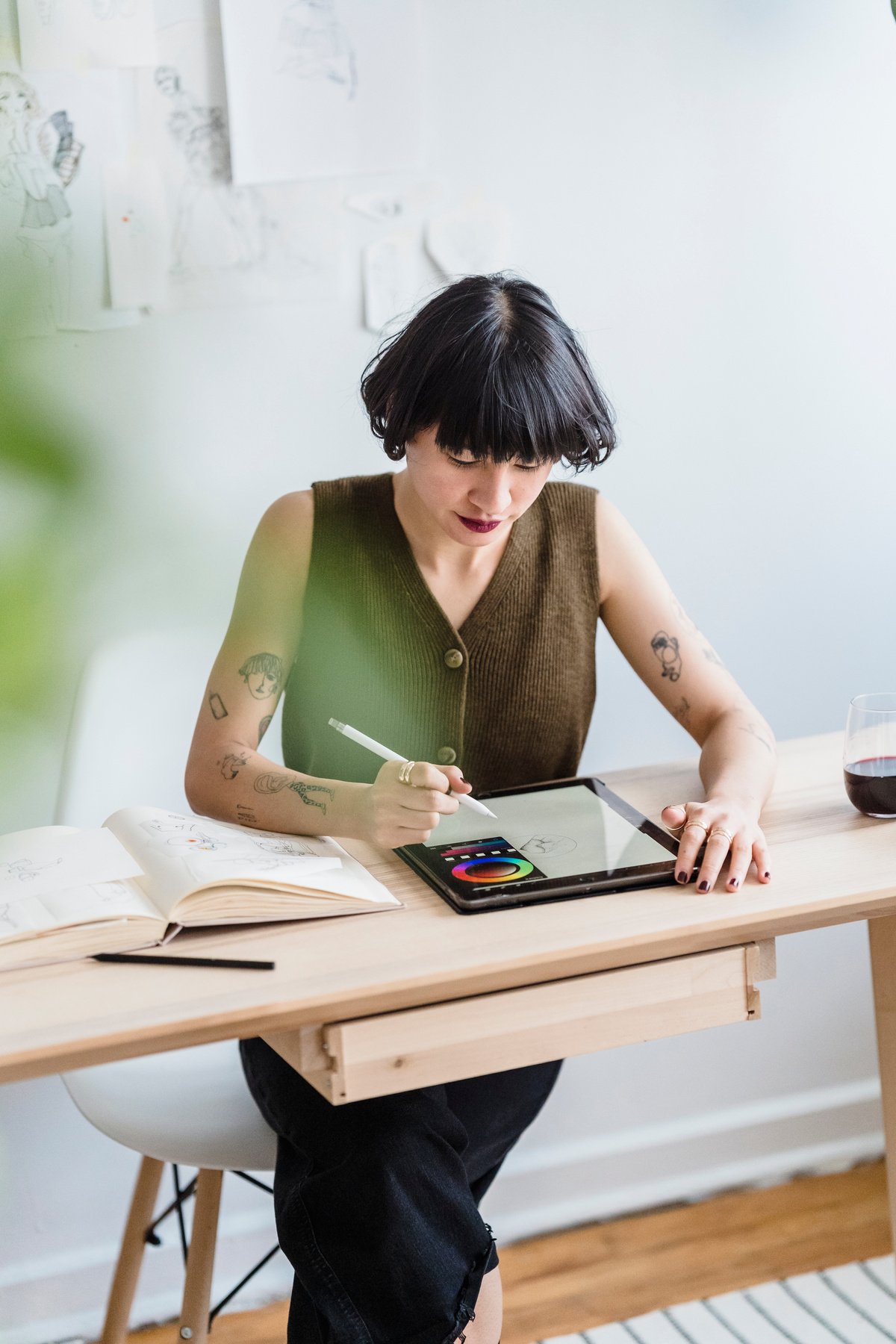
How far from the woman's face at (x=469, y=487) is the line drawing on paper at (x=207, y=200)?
0.44m

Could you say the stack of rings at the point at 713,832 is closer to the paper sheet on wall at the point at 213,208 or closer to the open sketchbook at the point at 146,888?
the open sketchbook at the point at 146,888

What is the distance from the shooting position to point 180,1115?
3.94 ft

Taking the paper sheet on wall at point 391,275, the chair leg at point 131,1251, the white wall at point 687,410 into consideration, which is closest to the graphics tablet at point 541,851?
the white wall at point 687,410

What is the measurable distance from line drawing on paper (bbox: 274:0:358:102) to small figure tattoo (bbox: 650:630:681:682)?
753mm

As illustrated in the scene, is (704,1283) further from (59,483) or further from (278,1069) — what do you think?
(59,483)

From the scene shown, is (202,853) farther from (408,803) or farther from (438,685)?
(438,685)

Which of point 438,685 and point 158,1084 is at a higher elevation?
point 438,685

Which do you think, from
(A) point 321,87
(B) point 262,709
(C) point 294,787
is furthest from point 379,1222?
(A) point 321,87

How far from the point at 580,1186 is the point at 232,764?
1.02 metres

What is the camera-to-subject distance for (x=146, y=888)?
0.98 m

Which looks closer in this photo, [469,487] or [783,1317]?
[469,487]

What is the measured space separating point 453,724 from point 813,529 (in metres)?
0.73

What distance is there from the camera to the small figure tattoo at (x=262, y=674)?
4.26ft

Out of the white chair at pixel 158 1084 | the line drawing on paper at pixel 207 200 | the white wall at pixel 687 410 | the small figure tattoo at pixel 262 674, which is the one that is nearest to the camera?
the white chair at pixel 158 1084
